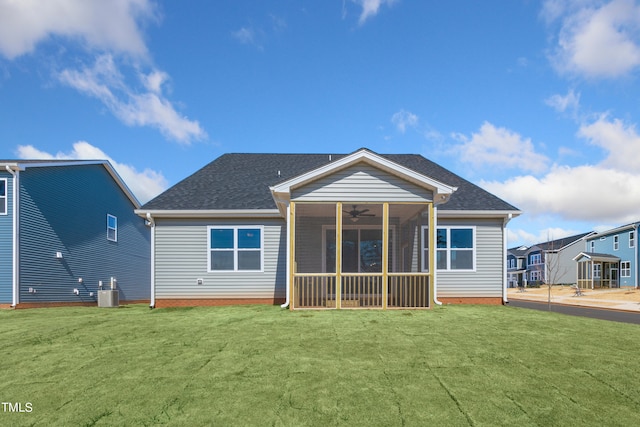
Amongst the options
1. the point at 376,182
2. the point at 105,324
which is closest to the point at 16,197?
the point at 105,324

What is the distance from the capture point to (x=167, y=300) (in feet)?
44.5

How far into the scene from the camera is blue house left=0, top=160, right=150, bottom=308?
13883mm

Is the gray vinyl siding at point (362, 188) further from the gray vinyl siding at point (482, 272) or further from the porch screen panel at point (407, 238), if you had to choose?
the gray vinyl siding at point (482, 272)

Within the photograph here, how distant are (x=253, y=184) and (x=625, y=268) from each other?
130 feet

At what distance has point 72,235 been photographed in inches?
667

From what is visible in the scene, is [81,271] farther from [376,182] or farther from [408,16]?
[408,16]

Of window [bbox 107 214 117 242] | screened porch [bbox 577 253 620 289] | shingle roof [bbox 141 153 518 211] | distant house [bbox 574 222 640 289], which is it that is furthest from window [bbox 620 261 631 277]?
window [bbox 107 214 117 242]

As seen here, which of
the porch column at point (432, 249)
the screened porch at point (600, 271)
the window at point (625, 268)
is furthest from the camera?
the screened porch at point (600, 271)

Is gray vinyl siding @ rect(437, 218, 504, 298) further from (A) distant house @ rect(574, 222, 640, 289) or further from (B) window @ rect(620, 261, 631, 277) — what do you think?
(B) window @ rect(620, 261, 631, 277)

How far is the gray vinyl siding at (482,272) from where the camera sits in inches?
542

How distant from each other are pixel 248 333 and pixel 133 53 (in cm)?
1160

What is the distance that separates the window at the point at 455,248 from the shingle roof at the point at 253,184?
83cm

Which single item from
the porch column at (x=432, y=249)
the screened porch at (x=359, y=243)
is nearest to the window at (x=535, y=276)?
the screened porch at (x=359, y=243)

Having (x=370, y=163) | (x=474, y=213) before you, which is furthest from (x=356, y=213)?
(x=474, y=213)
